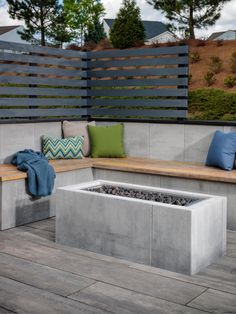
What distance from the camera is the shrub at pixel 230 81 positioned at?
15499 mm

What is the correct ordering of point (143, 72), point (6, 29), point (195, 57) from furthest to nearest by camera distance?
1. point (6, 29)
2. point (195, 57)
3. point (143, 72)

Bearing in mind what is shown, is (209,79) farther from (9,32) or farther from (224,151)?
(9,32)

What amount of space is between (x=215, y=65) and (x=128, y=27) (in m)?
3.55

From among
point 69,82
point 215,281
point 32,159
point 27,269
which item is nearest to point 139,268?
point 215,281

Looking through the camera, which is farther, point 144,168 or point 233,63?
point 233,63

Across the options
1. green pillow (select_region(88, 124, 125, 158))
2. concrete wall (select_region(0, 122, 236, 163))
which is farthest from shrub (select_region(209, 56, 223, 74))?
green pillow (select_region(88, 124, 125, 158))

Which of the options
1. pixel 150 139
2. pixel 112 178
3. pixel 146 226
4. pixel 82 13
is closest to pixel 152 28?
pixel 82 13

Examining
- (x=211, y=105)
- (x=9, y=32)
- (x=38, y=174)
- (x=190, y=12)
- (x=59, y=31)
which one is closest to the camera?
(x=38, y=174)

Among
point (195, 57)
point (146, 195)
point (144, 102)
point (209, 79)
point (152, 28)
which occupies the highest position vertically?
point (152, 28)

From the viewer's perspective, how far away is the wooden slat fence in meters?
5.36

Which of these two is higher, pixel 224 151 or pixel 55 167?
pixel 224 151

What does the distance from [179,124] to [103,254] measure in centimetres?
228

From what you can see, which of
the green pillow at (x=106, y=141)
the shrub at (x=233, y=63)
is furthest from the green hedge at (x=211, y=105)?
the green pillow at (x=106, y=141)

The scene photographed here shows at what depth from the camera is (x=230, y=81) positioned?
15492 mm
